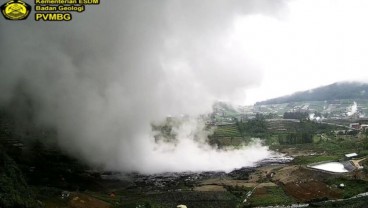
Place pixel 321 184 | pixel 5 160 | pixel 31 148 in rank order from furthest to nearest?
pixel 31 148 → pixel 321 184 → pixel 5 160

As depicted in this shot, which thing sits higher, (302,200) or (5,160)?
(5,160)

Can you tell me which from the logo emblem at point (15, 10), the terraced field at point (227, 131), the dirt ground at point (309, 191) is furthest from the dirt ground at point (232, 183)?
the terraced field at point (227, 131)

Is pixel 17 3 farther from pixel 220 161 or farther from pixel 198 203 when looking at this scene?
pixel 220 161

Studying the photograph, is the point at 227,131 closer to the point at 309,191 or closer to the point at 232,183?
the point at 232,183

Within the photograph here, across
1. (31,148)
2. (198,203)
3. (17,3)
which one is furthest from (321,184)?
(31,148)

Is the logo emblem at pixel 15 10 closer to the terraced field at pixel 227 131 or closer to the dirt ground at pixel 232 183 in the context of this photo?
the dirt ground at pixel 232 183

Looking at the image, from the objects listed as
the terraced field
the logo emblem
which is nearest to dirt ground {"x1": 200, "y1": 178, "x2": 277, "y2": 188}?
the logo emblem

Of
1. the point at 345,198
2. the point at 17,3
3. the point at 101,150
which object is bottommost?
the point at 345,198

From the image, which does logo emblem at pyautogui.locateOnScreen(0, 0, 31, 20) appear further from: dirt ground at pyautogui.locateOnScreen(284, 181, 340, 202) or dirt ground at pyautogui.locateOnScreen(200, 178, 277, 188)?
dirt ground at pyautogui.locateOnScreen(284, 181, 340, 202)
